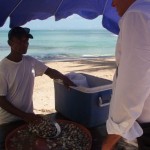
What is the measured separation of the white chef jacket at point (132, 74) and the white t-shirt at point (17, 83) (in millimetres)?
1291

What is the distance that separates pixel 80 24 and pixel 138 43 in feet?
158

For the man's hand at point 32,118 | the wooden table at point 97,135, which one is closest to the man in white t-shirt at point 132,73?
the wooden table at point 97,135

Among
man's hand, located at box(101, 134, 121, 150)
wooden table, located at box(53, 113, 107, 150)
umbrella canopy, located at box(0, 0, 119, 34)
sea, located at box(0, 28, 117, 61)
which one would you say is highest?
umbrella canopy, located at box(0, 0, 119, 34)

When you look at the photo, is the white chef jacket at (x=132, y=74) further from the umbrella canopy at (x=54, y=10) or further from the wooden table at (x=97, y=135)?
the umbrella canopy at (x=54, y=10)

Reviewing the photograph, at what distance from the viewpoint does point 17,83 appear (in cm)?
238

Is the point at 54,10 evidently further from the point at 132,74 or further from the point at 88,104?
the point at 132,74

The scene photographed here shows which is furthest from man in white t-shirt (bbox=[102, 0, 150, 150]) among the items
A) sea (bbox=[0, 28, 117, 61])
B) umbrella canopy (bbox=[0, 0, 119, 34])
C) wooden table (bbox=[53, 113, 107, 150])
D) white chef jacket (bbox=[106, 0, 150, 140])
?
sea (bbox=[0, 28, 117, 61])

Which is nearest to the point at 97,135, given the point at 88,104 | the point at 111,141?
the point at 88,104

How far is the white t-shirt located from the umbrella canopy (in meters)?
0.34

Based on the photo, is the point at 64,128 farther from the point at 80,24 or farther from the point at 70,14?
the point at 80,24

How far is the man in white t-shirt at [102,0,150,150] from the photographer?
1041 mm

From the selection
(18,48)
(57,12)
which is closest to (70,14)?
(57,12)

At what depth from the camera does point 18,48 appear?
7.79 feet

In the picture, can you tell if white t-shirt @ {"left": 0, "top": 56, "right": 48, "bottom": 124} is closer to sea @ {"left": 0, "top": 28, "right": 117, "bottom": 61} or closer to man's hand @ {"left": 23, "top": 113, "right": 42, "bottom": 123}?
man's hand @ {"left": 23, "top": 113, "right": 42, "bottom": 123}
